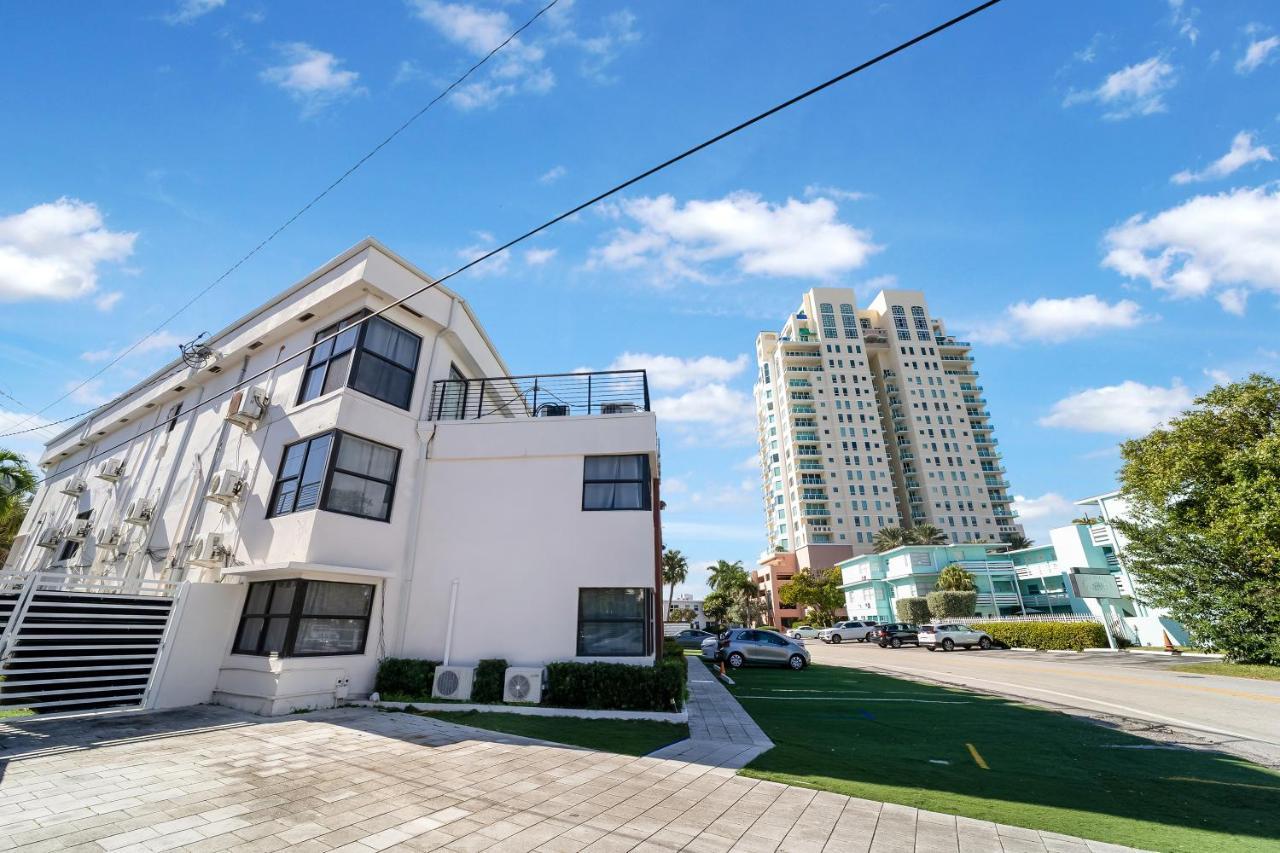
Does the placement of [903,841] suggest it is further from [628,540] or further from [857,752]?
[628,540]

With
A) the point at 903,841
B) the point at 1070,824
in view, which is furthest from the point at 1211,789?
the point at 903,841

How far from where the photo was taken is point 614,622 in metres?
10.9

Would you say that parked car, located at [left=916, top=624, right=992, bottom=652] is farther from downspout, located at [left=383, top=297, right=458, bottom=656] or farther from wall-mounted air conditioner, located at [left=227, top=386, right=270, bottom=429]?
wall-mounted air conditioner, located at [left=227, top=386, right=270, bottom=429]

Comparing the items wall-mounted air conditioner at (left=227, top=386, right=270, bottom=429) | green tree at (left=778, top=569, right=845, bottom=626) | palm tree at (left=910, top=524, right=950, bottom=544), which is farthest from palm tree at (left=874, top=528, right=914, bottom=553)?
wall-mounted air conditioner at (left=227, top=386, right=270, bottom=429)

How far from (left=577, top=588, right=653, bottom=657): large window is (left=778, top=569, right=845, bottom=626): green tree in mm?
56616

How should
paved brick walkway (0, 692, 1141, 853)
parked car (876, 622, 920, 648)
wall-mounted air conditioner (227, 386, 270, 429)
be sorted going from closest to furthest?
paved brick walkway (0, 692, 1141, 853), wall-mounted air conditioner (227, 386, 270, 429), parked car (876, 622, 920, 648)

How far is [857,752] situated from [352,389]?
1180cm

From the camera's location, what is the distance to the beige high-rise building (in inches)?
3204

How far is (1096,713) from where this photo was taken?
1107 cm


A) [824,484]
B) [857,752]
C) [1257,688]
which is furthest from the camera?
[824,484]

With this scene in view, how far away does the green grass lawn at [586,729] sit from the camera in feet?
24.6

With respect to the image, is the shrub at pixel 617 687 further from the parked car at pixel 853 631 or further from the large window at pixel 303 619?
the parked car at pixel 853 631

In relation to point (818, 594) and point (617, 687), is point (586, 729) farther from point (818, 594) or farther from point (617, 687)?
point (818, 594)

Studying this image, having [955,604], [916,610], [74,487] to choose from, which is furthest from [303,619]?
[916,610]
